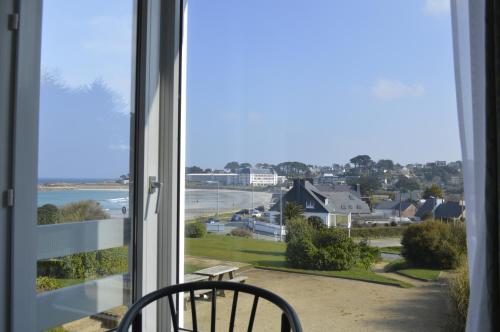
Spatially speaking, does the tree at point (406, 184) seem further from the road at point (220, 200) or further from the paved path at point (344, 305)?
the road at point (220, 200)

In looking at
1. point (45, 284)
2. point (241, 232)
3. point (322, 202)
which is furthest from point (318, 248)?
point (45, 284)

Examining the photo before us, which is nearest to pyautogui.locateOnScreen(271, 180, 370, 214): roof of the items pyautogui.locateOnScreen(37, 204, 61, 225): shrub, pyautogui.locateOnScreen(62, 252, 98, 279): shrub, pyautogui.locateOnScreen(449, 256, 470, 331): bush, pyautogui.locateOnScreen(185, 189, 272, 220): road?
pyautogui.locateOnScreen(185, 189, 272, 220): road

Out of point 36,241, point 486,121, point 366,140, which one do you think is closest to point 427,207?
point 366,140

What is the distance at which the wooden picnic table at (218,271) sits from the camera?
235 cm

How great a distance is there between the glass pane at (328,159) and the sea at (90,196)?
42 centimetres

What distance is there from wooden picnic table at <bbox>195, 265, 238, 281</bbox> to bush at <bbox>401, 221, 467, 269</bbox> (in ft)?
3.05

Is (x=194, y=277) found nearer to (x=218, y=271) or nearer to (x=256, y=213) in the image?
(x=218, y=271)

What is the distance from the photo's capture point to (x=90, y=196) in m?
2.03

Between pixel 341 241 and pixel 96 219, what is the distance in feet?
3.90

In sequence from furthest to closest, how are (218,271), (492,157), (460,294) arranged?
(218,271) → (460,294) → (492,157)

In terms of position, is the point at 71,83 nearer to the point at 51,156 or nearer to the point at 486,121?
the point at 51,156

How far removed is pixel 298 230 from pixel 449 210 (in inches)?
28.1

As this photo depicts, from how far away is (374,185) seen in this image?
1.98m

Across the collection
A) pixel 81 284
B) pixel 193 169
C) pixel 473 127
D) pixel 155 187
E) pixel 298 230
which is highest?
pixel 473 127
